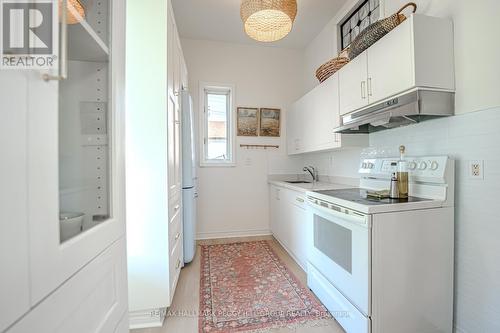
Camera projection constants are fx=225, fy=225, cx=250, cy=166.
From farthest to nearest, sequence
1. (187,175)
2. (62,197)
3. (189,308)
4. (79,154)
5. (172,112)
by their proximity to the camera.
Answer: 1. (187,175)
2. (172,112)
3. (189,308)
4. (79,154)
5. (62,197)

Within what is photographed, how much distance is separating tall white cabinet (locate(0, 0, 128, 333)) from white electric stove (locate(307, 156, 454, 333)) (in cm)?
126

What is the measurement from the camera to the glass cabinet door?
627mm

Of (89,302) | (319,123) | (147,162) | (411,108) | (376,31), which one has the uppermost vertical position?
(376,31)

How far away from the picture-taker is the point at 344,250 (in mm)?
1523

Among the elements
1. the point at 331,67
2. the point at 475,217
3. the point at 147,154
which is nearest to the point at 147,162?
the point at 147,154

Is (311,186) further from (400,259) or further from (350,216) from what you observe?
(400,259)

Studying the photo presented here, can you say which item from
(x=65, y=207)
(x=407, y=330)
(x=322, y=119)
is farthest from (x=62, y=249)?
(x=322, y=119)

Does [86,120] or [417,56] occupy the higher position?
[417,56]

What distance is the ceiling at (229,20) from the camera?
8.60 ft

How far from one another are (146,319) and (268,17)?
2598mm

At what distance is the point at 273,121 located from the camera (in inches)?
142

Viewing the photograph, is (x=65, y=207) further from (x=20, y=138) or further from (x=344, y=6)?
(x=344, y=6)

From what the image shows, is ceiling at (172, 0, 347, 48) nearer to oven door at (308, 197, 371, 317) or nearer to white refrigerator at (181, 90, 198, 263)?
white refrigerator at (181, 90, 198, 263)

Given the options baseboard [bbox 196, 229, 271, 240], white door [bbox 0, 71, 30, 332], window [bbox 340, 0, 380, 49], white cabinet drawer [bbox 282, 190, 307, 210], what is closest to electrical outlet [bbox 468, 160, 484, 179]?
white cabinet drawer [bbox 282, 190, 307, 210]
